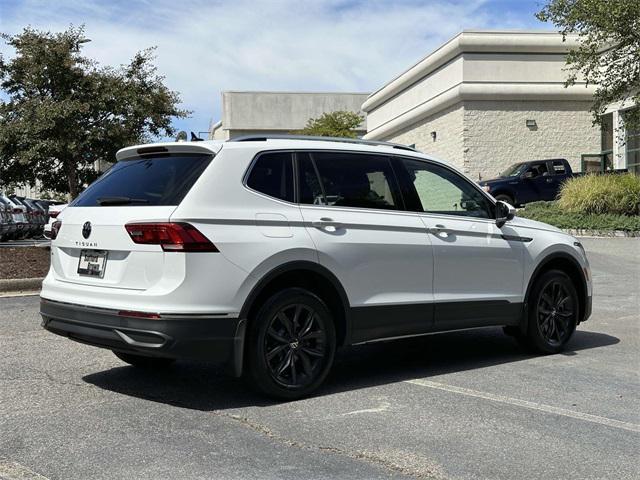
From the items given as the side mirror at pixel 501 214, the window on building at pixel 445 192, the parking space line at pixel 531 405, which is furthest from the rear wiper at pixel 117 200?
the side mirror at pixel 501 214

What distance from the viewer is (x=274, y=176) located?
5.61m

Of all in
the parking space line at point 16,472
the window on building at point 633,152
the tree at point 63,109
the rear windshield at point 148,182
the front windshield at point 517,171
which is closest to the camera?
the parking space line at point 16,472

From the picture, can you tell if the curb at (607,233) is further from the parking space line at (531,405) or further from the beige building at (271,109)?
the beige building at (271,109)

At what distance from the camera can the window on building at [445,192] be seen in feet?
21.5

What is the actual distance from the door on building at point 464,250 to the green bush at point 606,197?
14596mm

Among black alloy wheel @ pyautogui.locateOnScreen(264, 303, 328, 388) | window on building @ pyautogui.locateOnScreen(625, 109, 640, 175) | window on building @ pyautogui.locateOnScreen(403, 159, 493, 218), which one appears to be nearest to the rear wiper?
black alloy wheel @ pyautogui.locateOnScreen(264, 303, 328, 388)

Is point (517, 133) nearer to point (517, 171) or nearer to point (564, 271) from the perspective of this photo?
point (517, 171)

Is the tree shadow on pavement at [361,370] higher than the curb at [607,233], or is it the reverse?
the curb at [607,233]

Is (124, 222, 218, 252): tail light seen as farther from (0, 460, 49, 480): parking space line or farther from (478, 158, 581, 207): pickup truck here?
(478, 158, 581, 207): pickup truck

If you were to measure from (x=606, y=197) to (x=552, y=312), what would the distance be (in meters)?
14.4

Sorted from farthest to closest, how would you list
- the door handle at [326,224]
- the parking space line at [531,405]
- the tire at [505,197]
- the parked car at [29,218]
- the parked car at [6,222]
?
the parked car at [29,218] → the tire at [505,197] → the parked car at [6,222] → the door handle at [326,224] → the parking space line at [531,405]

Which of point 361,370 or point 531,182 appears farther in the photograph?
point 531,182

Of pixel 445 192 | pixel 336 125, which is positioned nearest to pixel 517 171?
pixel 445 192

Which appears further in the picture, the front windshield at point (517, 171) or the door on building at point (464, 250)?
the front windshield at point (517, 171)
